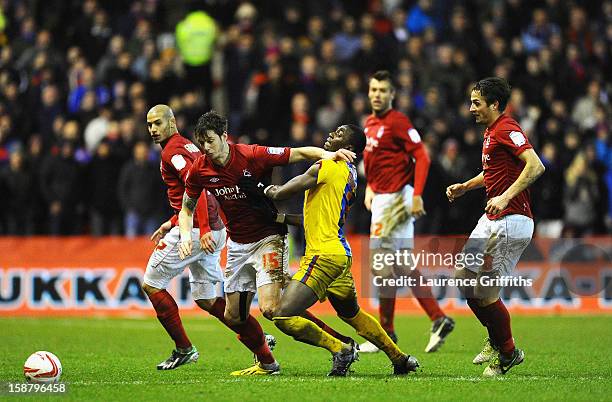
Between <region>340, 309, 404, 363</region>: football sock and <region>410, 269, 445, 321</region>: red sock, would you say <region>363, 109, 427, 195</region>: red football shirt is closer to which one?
<region>410, 269, 445, 321</region>: red sock

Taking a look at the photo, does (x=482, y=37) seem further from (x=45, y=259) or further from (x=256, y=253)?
(x=256, y=253)

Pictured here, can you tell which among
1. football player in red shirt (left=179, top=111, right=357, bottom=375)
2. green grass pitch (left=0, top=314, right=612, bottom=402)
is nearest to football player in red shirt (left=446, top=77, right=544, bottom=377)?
green grass pitch (left=0, top=314, right=612, bottom=402)

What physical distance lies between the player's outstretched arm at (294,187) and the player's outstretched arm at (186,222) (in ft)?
3.33

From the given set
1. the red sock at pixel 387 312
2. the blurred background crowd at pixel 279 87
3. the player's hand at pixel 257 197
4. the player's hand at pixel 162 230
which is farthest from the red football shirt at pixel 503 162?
the blurred background crowd at pixel 279 87

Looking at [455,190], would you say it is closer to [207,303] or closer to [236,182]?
[236,182]

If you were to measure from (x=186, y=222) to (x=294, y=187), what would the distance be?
1404 mm

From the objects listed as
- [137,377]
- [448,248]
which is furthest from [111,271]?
[137,377]

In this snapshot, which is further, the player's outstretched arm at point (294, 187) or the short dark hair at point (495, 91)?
the short dark hair at point (495, 91)

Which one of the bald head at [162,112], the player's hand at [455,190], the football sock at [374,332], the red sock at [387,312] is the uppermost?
the bald head at [162,112]

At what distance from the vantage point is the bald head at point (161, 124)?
11648 millimetres

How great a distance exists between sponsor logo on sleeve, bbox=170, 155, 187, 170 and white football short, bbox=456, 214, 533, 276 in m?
2.88

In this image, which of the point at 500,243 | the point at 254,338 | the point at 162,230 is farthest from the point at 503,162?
the point at 162,230

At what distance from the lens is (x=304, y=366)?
11.8 meters

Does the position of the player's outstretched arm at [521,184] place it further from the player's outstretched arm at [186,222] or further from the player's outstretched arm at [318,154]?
the player's outstretched arm at [186,222]
